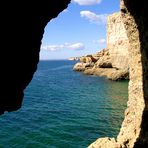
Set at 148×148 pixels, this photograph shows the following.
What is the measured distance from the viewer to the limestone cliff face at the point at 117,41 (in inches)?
2764

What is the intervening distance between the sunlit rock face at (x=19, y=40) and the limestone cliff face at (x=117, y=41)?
60.6 m

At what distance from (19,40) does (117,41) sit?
64.1 m

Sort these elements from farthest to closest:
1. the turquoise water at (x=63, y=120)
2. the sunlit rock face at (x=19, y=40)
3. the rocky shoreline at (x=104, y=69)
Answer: the rocky shoreline at (x=104, y=69) → the turquoise water at (x=63, y=120) → the sunlit rock face at (x=19, y=40)

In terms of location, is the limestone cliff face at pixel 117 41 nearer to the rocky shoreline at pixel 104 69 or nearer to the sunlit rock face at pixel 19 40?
the rocky shoreline at pixel 104 69

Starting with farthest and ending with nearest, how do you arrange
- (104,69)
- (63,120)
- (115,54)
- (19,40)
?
1. (104,69)
2. (115,54)
3. (63,120)
4. (19,40)

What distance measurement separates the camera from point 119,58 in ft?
237

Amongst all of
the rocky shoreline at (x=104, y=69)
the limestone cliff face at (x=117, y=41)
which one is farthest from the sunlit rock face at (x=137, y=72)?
the limestone cliff face at (x=117, y=41)

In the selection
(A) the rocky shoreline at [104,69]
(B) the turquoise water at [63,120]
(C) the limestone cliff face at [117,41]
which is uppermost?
(C) the limestone cliff face at [117,41]

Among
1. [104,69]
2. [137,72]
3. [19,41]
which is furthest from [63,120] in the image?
[104,69]

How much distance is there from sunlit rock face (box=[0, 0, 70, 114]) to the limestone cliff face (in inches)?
2387

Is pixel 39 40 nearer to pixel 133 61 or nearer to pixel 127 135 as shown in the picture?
pixel 133 61

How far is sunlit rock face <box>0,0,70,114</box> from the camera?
8656 mm

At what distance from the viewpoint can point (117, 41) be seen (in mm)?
72000

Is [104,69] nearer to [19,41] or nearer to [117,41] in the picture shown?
[117,41]
